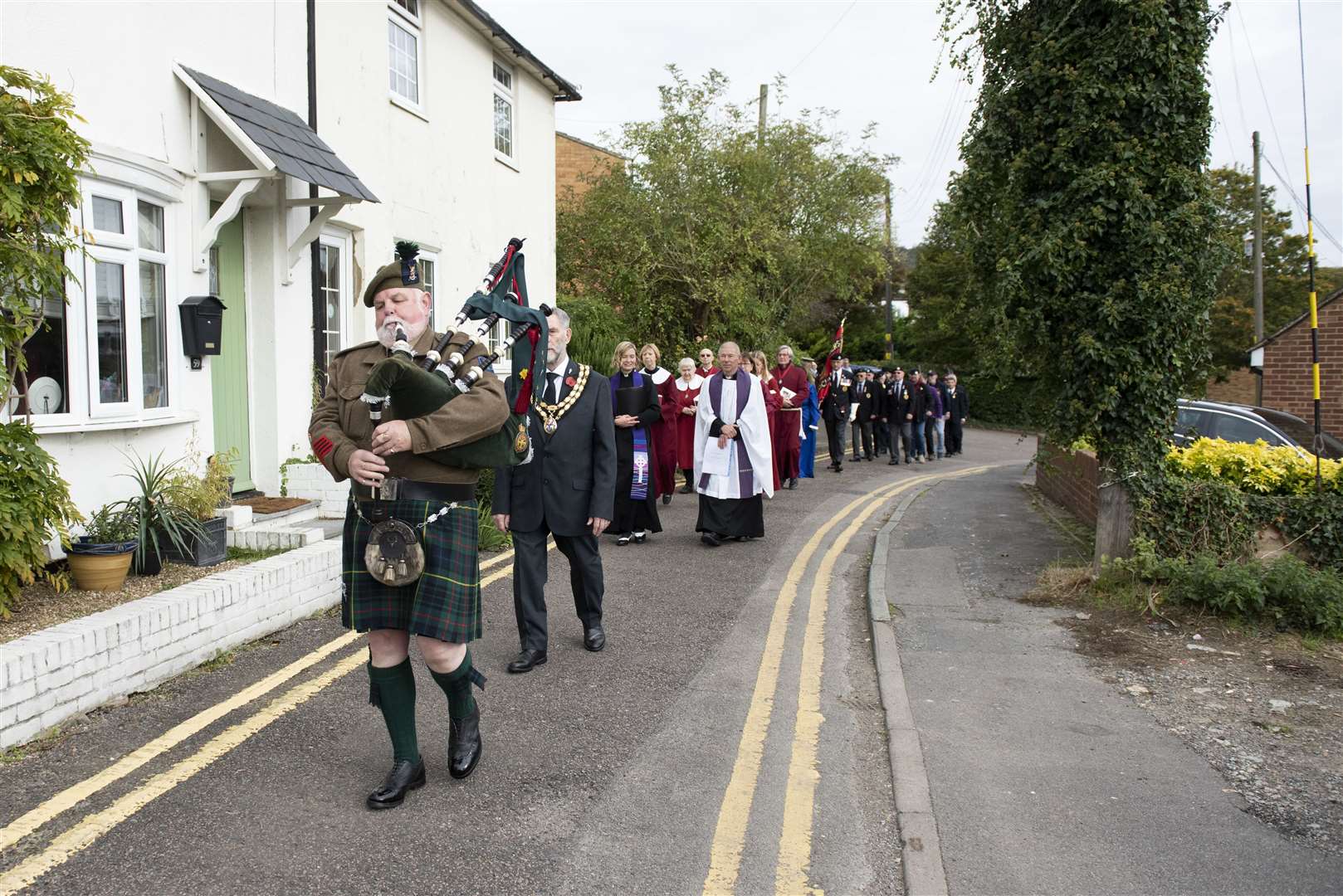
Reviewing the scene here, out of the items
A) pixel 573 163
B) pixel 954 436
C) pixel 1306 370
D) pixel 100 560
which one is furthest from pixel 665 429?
pixel 573 163

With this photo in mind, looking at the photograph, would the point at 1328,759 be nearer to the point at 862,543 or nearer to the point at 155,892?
the point at 155,892

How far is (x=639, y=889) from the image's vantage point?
363 centimetres

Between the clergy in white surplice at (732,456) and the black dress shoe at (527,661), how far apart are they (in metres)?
4.43

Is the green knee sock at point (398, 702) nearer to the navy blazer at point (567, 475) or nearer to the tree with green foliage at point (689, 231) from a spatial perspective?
the navy blazer at point (567, 475)

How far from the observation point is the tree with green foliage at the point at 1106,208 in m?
7.40

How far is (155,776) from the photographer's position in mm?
4453

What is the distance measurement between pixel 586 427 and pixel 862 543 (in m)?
5.51

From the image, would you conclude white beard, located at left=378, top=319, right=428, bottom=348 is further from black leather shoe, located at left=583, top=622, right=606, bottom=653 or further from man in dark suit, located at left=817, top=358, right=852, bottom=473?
man in dark suit, located at left=817, top=358, right=852, bottom=473

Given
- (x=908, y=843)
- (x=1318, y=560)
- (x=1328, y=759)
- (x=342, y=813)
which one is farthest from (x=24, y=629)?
(x=1318, y=560)

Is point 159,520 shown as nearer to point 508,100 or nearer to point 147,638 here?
point 147,638

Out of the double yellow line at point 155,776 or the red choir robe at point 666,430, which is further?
the red choir robe at point 666,430

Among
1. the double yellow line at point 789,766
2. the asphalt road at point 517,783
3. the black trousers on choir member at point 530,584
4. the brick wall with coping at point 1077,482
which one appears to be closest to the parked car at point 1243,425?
the brick wall with coping at point 1077,482

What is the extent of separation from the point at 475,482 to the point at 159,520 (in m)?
3.75

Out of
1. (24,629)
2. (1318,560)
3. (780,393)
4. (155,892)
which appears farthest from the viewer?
(780,393)
